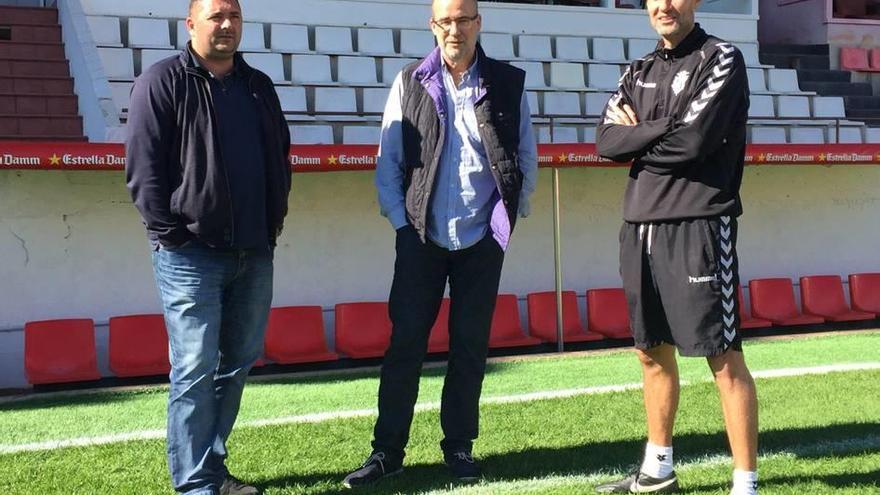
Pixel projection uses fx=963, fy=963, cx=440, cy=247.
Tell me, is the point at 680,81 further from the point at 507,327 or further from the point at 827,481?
the point at 507,327

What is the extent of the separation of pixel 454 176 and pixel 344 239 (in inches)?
239

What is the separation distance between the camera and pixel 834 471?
13.7 ft

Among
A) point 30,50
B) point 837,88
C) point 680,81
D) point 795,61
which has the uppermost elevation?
point 795,61

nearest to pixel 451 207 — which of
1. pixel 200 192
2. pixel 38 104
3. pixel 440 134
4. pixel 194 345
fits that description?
pixel 440 134

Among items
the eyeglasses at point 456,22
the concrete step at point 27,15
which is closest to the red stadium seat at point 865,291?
the eyeglasses at point 456,22

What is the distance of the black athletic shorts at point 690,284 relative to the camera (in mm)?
3613

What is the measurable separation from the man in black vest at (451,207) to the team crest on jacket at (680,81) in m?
0.75

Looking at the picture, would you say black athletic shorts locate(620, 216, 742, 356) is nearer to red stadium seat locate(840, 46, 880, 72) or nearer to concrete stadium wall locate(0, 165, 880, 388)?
concrete stadium wall locate(0, 165, 880, 388)

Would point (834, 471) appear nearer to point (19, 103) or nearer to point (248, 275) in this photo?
point (248, 275)

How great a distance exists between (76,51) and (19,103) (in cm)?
87

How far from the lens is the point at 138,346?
875cm

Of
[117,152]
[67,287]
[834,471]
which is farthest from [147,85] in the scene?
[67,287]

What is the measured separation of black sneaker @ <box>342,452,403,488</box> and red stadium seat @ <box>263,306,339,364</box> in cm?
501

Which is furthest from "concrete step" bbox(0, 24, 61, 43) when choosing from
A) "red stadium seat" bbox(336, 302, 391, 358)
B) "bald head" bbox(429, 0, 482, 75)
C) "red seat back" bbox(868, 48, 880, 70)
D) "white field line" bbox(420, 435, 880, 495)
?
"red seat back" bbox(868, 48, 880, 70)
